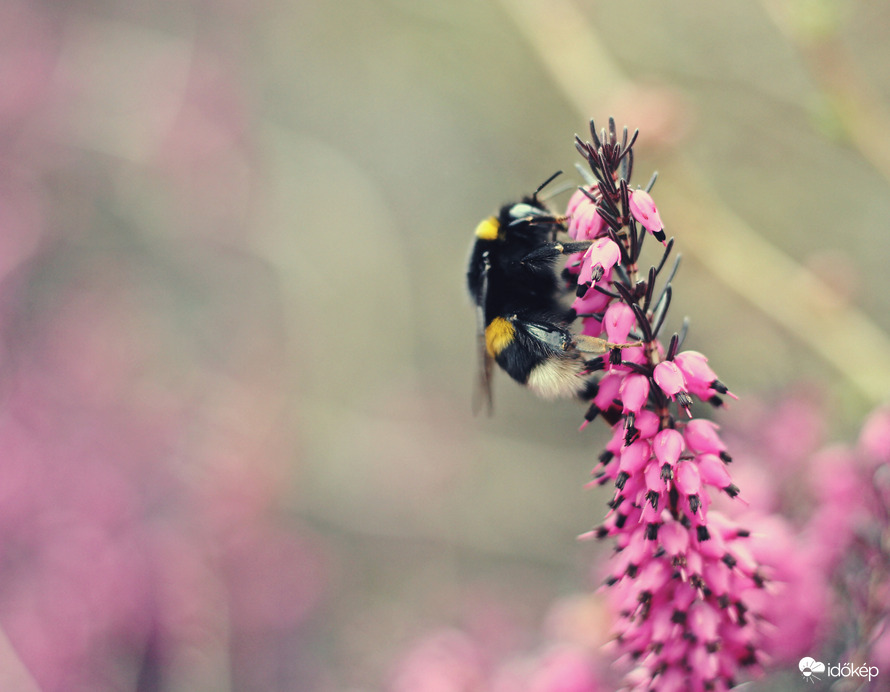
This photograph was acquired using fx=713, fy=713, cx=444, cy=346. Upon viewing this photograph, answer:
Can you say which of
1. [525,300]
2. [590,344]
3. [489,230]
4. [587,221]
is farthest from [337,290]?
[587,221]

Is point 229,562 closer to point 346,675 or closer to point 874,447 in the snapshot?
point 346,675

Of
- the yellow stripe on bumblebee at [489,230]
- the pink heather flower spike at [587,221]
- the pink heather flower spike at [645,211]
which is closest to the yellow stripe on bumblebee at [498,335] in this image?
the yellow stripe on bumblebee at [489,230]

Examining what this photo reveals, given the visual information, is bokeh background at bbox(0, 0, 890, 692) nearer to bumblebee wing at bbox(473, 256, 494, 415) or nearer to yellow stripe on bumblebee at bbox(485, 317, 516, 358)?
bumblebee wing at bbox(473, 256, 494, 415)

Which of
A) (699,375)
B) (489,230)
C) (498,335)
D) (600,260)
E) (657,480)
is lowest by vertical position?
(657,480)

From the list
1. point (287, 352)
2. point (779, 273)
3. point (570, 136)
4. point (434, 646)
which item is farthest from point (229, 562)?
point (570, 136)

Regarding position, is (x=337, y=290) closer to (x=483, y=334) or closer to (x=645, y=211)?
(x=483, y=334)
